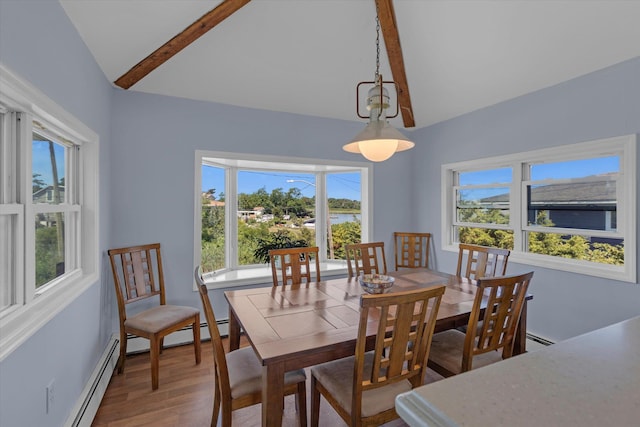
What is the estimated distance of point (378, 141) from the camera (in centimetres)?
191

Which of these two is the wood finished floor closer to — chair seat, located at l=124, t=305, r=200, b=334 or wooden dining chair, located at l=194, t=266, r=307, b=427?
wooden dining chair, located at l=194, t=266, r=307, b=427

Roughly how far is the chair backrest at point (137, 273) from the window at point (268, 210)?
400 millimetres

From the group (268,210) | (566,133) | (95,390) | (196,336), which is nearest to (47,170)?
(95,390)

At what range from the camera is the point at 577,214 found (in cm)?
266

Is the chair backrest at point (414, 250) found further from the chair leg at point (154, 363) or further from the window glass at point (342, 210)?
the chair leg at point (154, 363)

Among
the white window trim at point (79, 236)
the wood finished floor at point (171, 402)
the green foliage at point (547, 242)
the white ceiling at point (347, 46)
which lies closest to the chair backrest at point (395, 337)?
the wood finished floor at point (171, 402)

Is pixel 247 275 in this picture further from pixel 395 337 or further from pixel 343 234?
pixel 395 337

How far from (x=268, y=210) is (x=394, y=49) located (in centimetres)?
229

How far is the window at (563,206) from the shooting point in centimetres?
234

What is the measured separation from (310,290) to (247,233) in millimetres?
1718

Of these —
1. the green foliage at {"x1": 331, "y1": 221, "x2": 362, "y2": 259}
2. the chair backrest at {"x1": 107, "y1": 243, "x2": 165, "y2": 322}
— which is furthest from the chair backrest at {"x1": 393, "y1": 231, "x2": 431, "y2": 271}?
the chair backrest at {"x1": 107, "y1": 243, "x2": 165, "y2": 322}

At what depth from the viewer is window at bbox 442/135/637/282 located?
234 cm

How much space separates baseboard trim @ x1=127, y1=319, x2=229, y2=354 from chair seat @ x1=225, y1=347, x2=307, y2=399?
4.68 feet

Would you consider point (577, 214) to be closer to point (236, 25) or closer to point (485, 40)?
point (485, 40)
